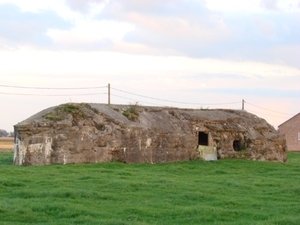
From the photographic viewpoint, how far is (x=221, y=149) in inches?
1241

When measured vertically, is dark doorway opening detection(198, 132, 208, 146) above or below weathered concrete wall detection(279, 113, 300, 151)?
below

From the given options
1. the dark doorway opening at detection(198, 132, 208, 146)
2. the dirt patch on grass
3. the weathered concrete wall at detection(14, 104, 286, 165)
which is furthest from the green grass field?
the dirt patch on grass

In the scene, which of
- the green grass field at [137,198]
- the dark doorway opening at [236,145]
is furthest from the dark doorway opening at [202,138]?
the green grass field at [137,198]

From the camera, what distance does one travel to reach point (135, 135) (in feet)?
93.6

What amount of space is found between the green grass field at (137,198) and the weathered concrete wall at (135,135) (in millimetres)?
2102

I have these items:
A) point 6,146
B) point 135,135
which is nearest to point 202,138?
point 135,135

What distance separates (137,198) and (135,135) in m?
12.2

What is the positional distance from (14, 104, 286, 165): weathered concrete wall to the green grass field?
210 cm

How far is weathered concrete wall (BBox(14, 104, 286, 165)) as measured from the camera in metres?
26.0

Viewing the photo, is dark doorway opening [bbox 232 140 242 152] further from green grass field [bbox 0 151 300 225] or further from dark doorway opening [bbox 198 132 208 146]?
green grass field [bbox 0 151 300 225]

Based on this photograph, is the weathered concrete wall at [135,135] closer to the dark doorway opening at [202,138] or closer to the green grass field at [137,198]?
the dark doorway opening at [202,138]

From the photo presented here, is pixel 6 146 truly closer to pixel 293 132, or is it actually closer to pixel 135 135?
pixel 135 135

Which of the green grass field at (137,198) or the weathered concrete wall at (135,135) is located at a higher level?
the weathered concrete wall at (135,135)

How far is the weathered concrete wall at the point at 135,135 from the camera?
85.3 ft
